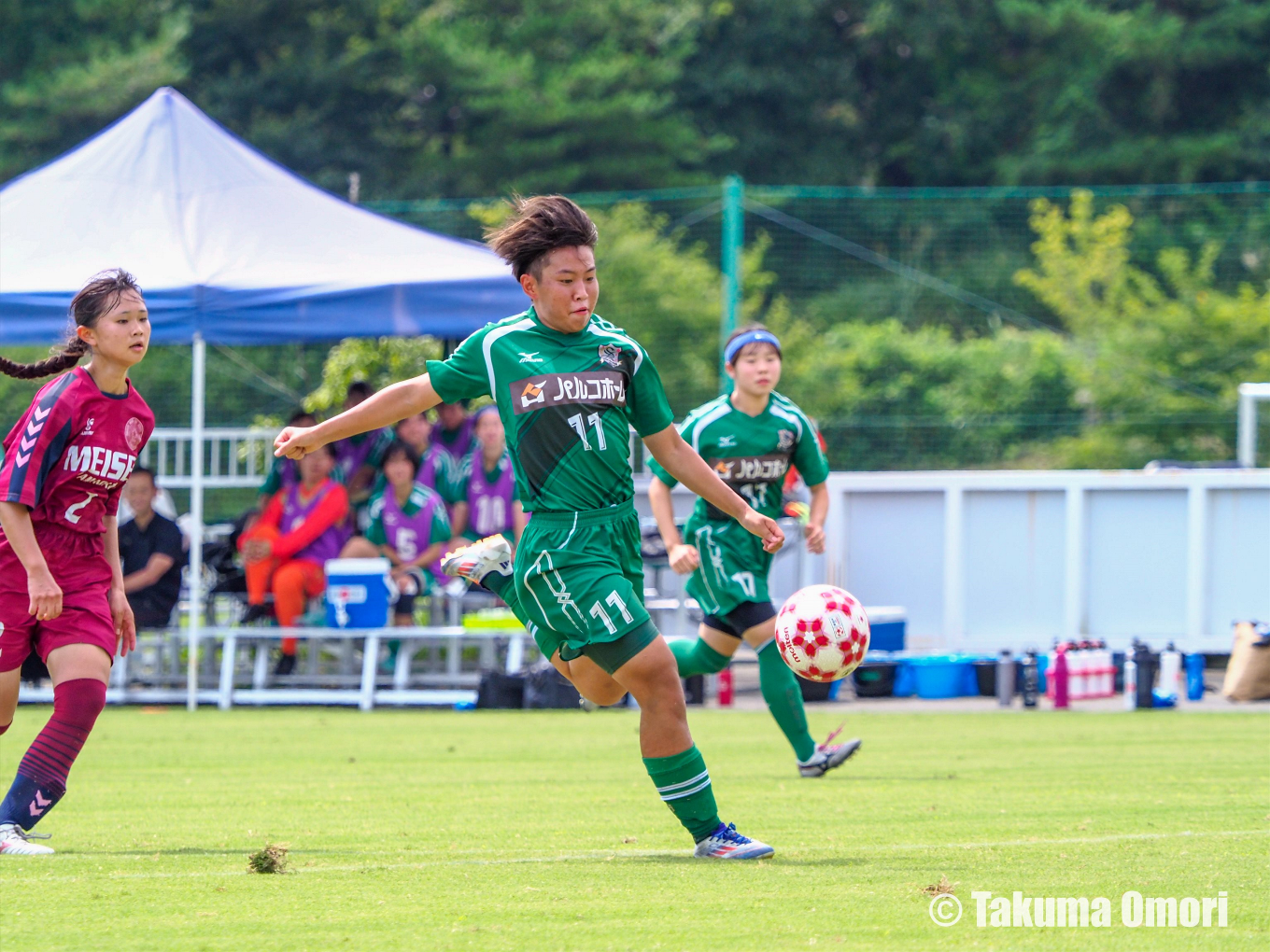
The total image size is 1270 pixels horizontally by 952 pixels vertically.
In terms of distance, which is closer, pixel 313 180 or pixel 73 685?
pixel 73 685

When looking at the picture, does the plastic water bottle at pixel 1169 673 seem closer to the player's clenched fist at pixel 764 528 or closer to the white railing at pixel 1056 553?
the white railing at pixel 1056 553

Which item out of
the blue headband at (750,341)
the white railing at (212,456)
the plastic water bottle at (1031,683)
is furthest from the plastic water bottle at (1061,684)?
the white railing at (212,456)

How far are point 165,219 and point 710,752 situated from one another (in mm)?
5946

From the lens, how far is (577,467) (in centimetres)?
539

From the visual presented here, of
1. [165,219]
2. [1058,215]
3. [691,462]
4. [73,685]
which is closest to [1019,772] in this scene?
[691,462]

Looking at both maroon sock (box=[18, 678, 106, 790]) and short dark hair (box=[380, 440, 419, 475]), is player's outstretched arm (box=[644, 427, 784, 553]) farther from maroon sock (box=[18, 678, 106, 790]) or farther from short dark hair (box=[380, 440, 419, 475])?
short dark hair (box=[380, 440, 419, 475])

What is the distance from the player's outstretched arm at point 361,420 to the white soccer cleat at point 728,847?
1630 millimetres

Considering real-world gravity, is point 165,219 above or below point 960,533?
above

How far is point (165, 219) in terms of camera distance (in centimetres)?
1250

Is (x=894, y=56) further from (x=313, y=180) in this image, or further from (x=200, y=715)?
(x=200, y=715)

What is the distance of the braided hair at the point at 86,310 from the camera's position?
5.83 meters

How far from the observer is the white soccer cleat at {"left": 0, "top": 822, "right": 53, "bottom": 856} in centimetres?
553

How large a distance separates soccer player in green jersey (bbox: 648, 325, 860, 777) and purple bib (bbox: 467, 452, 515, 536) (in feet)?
16.1

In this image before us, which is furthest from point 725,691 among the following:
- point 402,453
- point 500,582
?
point 500,582
